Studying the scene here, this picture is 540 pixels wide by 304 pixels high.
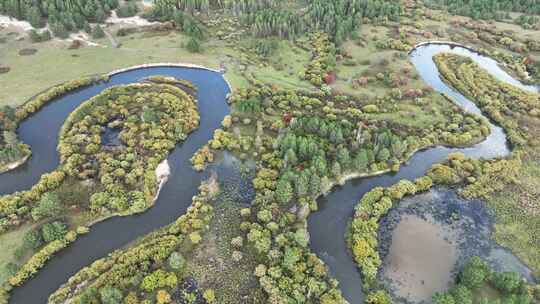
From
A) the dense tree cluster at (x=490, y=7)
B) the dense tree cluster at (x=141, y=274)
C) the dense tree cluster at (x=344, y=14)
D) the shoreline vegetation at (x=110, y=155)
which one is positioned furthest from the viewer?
the dense tree cluster at (x=490, y=7)

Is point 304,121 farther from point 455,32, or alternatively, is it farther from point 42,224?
point 455,32

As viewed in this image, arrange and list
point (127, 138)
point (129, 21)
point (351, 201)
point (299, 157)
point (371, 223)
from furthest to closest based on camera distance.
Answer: point (129, 21) < point (127, 138) < point (299, 157) < point (351, 201) < point (371, 223)

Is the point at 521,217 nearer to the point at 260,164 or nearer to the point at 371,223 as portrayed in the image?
the point at 371,223

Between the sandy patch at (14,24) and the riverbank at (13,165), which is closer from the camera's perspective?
the riverbank at (13,165)

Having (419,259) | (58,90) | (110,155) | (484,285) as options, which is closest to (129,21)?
(58,90)

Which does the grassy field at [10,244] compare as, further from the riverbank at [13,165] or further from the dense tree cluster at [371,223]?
the dense tree cluster at [371,223]

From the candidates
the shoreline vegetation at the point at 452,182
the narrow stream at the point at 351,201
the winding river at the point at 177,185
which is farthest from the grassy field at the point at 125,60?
the shoreline vegetation at the point at 452,182

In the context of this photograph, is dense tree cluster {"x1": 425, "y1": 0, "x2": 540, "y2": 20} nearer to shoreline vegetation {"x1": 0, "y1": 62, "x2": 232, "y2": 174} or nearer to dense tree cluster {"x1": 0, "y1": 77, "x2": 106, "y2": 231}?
shoreline vegetation {"x1": 0, "y1": 62, "x2": 232, "y2": 174}

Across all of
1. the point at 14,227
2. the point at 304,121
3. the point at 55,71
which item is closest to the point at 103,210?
the point at 14,227
